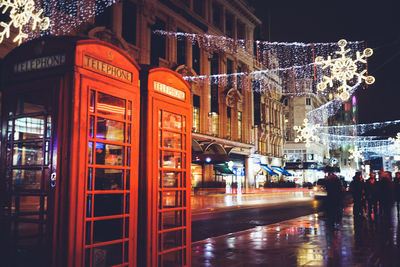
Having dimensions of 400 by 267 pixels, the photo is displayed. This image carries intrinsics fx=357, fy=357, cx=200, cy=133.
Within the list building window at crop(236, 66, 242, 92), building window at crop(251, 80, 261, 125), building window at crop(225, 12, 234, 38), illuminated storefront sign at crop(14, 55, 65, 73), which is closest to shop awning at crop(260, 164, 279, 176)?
building window at crop(251, 80, 261, 125)

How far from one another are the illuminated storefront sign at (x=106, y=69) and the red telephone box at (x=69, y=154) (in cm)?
1

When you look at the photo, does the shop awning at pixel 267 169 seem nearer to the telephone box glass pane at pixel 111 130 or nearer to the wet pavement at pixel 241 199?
the wet pavement at pixel 241 199

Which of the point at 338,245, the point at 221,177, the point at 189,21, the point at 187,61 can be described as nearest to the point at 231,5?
the point at 189,21

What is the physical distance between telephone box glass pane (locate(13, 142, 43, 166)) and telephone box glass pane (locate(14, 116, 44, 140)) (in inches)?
4.0

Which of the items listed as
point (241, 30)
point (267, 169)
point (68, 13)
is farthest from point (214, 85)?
point (68, 13)

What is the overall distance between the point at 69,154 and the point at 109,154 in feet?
2.16

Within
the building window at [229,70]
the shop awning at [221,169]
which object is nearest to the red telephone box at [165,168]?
the shop awning at [221,169]

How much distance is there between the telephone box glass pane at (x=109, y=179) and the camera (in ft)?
14.5

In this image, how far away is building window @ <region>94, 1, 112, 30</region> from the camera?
24.0 metres

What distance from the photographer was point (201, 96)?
3484cm

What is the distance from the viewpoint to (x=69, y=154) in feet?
12.9

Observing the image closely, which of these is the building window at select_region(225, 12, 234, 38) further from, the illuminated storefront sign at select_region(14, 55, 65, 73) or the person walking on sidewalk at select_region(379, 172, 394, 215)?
the illuminated storefront sign at select_region(14, 55, 65, 73)

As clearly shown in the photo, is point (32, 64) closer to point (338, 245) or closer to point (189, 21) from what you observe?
point (338, 245)

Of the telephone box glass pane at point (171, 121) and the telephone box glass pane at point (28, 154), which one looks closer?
the telephone box glass pane at point (28, 154)
